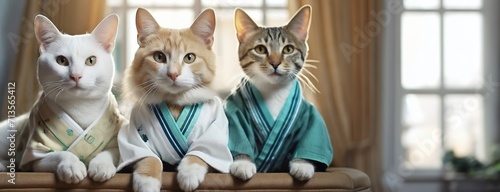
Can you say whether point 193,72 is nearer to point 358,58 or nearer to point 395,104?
point 358,58

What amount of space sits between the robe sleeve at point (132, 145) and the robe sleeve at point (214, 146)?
9cm

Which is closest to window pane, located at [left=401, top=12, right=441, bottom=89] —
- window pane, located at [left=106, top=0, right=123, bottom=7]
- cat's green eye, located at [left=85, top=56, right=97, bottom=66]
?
window pane, located at [left=106, top=0, right=123, bottom=7]

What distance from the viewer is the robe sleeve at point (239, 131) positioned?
4.05 feet

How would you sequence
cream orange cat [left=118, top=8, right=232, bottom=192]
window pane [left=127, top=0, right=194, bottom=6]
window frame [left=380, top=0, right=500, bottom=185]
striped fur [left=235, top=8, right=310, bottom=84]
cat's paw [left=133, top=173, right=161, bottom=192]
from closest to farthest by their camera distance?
cat's paw [left=133, top=173, right=161, bottom=192] → cream orange cat [left=118, top=8, right=232, bottom=192] → striped fur [left=235, top=8, right=310, bottom=84] → window pane [left=127, top=0, right=194, bottom=6] → window frame [left=380, top=0, right=500, bottom=185]

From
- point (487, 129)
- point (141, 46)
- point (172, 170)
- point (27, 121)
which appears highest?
point (141, 46)

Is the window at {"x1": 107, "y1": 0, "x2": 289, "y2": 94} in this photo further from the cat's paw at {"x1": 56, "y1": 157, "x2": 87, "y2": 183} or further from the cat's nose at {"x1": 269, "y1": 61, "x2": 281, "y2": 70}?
the cat's paw at {"x1": 56, "y1": 157, "x2": 87, "y2": 183}

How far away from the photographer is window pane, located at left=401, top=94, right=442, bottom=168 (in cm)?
251

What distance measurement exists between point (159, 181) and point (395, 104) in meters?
1.57

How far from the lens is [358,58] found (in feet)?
7.80

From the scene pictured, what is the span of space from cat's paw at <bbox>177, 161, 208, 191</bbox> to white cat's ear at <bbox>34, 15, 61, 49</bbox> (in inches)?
14.9

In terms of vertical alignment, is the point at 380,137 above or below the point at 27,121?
below

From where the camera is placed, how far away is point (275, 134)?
1260mm

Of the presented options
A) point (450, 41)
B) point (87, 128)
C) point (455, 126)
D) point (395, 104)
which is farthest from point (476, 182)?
point (87, 128)

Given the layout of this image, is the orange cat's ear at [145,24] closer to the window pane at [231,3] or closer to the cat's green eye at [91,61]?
the cat's green eye at [91,61]
